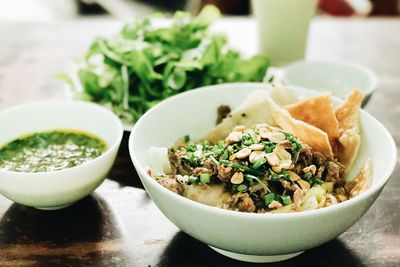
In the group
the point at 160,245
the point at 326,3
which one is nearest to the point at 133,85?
the point at 160,245

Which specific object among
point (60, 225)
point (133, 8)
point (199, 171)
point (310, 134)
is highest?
point (310, 134)

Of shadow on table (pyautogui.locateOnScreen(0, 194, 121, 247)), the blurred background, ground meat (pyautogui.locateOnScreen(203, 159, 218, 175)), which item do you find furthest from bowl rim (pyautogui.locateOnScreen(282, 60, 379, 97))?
the blurred background

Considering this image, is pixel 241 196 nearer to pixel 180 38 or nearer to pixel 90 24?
pixel 180 38

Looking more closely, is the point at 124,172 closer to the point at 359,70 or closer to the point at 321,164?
the point at 321,164

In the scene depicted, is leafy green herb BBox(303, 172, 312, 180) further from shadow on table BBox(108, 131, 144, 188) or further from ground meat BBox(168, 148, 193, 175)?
shadow on table BBox(108, 131, 144, 188)

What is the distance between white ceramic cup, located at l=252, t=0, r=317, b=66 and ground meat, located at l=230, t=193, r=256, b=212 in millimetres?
1679

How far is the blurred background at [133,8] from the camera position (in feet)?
15.7

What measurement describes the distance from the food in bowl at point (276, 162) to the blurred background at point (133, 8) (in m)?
3.14

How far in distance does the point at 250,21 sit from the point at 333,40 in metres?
0.65

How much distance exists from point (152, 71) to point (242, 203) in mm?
1043

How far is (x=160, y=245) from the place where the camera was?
1575 millimetres

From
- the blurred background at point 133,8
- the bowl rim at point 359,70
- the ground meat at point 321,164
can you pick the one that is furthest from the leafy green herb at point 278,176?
the blurred background at point 133,8

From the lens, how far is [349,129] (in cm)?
173

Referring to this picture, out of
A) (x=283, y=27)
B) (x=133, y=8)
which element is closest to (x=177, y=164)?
(x=283, y=27)
